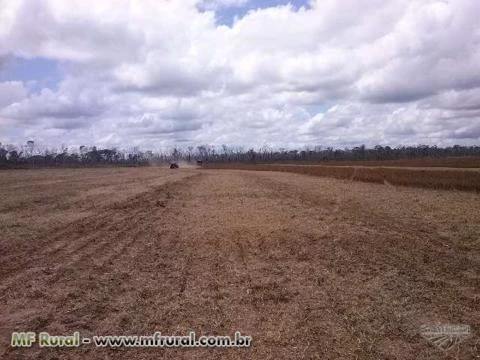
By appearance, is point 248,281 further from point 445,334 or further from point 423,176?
point 423,176

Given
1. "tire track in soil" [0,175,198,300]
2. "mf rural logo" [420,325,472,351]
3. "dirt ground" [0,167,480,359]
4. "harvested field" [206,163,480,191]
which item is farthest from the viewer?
"harvested field" [206,163,480,191]

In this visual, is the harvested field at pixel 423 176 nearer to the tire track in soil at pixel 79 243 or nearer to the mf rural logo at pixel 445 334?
the tire track in soil at pixel 79 243

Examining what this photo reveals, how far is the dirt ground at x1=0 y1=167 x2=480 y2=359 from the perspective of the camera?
642 centimetres

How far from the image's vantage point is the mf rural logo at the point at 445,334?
20.7 feet

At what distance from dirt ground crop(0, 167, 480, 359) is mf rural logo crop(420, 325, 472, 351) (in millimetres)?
88

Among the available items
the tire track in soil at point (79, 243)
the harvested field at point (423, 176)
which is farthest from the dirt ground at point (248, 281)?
the harvested field at point (423, 176)

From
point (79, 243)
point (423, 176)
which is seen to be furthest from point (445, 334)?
point (423, 176)

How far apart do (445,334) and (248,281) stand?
132 inches

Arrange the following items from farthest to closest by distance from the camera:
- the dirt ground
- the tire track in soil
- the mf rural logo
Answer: the tire track in soil < the dirt ground < the mf rural logo

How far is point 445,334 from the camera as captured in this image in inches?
259

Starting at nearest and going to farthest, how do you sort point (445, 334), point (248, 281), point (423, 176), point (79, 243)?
point (445, 334) < point (248, 281) < point (79, 243) < point (423, 176)

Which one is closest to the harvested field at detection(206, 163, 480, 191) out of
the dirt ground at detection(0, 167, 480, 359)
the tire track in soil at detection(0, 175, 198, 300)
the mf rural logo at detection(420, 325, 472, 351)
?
the dirt ground at detection(0, 167, 480, 359)

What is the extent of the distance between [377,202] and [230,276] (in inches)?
514

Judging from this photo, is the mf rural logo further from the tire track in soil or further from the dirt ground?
the tire track in soil
